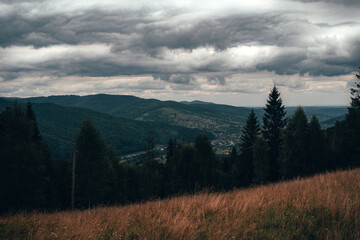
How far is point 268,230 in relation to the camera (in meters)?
5.29

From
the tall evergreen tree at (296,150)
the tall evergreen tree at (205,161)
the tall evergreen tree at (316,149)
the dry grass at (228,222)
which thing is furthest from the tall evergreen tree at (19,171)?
the tall evergreen tree at (316,149)

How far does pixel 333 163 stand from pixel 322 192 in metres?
39.7

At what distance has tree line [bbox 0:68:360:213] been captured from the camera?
3109 cm

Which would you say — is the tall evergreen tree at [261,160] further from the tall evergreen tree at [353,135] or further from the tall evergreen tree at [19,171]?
the tall evergreen tree at [19,171]

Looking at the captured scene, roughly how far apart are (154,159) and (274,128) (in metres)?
23.3

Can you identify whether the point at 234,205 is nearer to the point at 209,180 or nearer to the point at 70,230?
the point at 70,230

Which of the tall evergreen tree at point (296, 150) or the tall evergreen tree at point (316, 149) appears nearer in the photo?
the tall evergreen tree at point (296, 150)

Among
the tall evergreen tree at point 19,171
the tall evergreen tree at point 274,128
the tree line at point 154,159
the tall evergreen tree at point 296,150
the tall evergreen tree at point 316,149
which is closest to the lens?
the tall evergreen tree at point 19,171

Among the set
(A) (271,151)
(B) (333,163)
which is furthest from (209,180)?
(B) (333,163)

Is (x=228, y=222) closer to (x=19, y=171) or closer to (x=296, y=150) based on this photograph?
(x=19, y=171)

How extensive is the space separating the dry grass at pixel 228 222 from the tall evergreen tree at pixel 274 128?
41.5 metres

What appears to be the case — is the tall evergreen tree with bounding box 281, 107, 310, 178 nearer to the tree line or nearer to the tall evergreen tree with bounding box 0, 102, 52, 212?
the tree line

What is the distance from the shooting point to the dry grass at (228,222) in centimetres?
517

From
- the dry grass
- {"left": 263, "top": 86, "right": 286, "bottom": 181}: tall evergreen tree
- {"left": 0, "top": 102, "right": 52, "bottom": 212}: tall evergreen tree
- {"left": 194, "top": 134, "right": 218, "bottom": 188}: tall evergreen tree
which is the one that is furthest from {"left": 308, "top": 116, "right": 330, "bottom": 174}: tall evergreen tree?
{"left": 0, "top": 102, "right": 52, "bottom": 212}: tall evergreen tree
